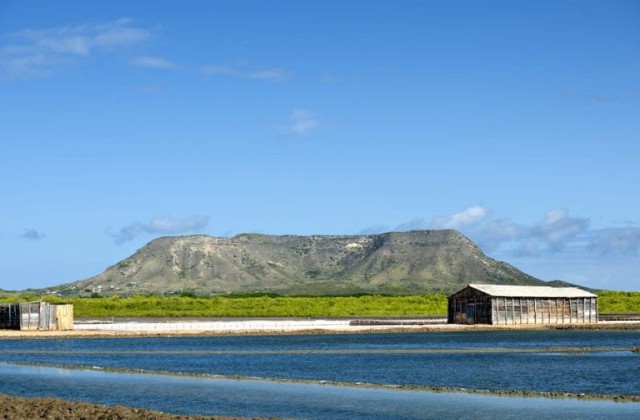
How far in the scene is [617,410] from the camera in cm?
3469

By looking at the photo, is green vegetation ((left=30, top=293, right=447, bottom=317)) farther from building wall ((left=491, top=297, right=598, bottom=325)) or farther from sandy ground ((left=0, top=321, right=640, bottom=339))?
sandy ground ((left=0, top=321, right=640, bottom=339))

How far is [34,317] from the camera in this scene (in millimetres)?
94188

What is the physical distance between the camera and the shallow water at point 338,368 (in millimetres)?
37469

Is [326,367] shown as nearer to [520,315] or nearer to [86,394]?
[86,394]

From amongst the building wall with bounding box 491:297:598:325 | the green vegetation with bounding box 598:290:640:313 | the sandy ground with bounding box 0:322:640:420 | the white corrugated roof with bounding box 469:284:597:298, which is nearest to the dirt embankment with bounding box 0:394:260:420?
the sandy ground with bounding box 0:322:640:420

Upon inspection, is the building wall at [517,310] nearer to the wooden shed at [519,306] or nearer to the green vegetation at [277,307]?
the wooden shed at [519,306]

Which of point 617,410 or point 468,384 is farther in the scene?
point 468,384

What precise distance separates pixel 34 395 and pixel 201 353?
2892 centimetres

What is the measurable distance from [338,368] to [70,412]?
78.7 ft

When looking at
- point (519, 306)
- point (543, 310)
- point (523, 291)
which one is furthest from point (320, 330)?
point (543, 310)

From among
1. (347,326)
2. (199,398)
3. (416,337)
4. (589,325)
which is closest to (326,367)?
(199,398)

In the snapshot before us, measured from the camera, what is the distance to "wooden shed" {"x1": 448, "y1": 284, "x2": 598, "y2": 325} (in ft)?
346

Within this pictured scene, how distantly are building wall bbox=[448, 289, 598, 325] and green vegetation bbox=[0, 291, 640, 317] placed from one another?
92.8ft

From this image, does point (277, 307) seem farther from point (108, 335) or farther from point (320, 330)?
point (108, 335)
